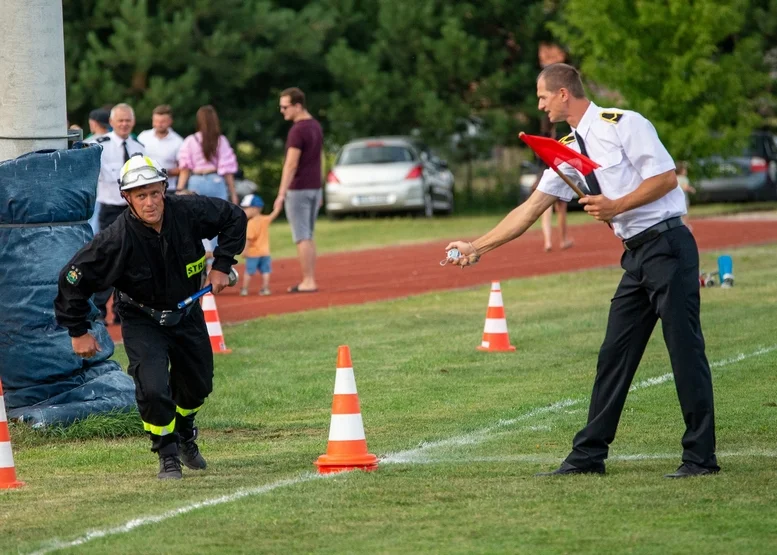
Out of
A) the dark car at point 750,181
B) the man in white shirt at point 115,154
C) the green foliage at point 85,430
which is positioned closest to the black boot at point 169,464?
the green foliage at point 85,430

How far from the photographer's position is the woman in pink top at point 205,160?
56.1 feet

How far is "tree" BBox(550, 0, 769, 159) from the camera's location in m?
26.1

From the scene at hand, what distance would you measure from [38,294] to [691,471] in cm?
437

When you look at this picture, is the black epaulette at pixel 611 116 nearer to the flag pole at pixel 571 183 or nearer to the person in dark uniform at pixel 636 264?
the person in dark uniform at pixel 636 264

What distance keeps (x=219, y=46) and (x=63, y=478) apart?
Result: 2844cm

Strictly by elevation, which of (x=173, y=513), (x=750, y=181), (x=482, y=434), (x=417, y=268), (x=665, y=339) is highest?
(x=665, y=339)

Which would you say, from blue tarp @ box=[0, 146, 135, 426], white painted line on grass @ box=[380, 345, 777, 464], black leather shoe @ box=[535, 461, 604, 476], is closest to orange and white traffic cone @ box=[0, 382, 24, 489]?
blue tarp @ box=[0, 146, 135, 426]

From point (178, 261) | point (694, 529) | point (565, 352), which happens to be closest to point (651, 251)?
point (694, 529)

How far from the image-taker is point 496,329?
1279 cm

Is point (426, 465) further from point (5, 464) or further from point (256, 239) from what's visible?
point (256, 239)

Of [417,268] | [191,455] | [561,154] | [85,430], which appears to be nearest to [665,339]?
[561,154]

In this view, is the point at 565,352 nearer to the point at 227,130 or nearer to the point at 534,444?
the point at 534,444

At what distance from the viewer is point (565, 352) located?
12648 mm

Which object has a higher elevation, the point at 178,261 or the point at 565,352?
the point at 178,261
